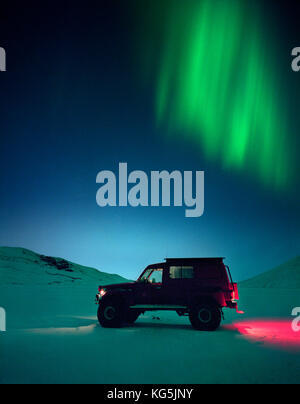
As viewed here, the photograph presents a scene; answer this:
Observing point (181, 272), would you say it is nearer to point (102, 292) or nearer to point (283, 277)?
point (102, 292)

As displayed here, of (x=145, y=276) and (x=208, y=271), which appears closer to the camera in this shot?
(x=208, y=271)

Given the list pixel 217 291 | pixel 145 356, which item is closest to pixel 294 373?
pixel 145 356

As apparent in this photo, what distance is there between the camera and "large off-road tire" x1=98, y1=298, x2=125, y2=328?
1477cm

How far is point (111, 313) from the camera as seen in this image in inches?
587

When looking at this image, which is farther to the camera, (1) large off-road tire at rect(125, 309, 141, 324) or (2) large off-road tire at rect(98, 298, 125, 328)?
(1) large off-road tire at rect(125, 309, 141, 324)

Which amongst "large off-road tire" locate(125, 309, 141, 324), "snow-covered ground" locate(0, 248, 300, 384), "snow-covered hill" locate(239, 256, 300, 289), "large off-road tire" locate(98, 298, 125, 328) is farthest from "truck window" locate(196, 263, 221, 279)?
"snow-covered hill" locate(239, 256, 300, 289)

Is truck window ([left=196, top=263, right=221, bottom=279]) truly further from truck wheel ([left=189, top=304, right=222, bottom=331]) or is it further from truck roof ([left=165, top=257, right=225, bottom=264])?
truck wheel ([left=189, top=304, right=222, bottom=331])

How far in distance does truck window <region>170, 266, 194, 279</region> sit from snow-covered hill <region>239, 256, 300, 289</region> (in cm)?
10114

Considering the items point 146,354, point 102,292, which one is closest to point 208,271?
point 102,292

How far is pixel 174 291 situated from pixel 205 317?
1403 millimetres

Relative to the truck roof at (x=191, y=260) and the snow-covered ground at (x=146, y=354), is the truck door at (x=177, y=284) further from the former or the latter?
the snow-covered ground at (x=146, y=354)

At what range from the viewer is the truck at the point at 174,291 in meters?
14.3
